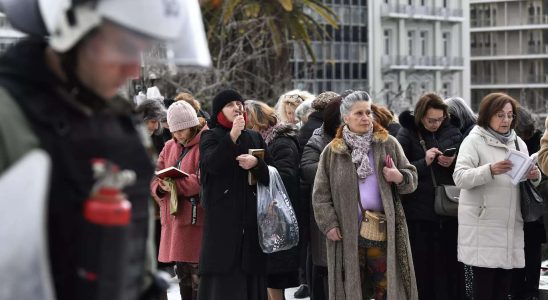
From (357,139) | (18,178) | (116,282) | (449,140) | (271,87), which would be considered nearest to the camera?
(18,178)

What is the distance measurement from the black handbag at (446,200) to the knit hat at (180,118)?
211 centimetres

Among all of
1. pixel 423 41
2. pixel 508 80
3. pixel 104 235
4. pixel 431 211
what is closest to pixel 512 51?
pixel 508 80

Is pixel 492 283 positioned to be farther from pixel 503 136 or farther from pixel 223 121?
pixel 223 121

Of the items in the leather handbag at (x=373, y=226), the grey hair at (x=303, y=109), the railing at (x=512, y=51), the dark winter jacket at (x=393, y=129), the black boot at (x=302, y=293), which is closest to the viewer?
the leather handbag at (x=373, y=226)

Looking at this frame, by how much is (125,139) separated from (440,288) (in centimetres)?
683

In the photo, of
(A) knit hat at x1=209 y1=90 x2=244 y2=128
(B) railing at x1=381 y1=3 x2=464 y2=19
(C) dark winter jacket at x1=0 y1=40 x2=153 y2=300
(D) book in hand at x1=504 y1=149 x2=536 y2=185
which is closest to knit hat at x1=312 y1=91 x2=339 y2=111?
(A) knit hat at x1=209 y1=90 x2=244 y2=128

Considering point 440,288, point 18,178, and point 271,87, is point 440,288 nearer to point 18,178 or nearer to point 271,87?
point 18,178

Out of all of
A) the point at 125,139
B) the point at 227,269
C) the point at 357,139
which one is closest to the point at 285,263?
the point at 227,269

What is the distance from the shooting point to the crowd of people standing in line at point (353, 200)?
8094 mm

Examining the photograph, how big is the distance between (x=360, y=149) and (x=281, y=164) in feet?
3.60

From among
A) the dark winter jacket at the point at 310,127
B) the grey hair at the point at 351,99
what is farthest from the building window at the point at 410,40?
the grey hair at the point at 351,99

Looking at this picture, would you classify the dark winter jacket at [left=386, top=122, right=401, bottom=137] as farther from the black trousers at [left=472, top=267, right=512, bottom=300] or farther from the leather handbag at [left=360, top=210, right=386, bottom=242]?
the leather handbag at [left=360, top=210, right=386, bottom=242]

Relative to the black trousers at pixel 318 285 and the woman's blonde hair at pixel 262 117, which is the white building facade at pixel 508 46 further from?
the black trousers at pixel 318 285

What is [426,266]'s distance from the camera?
9.48 metres
